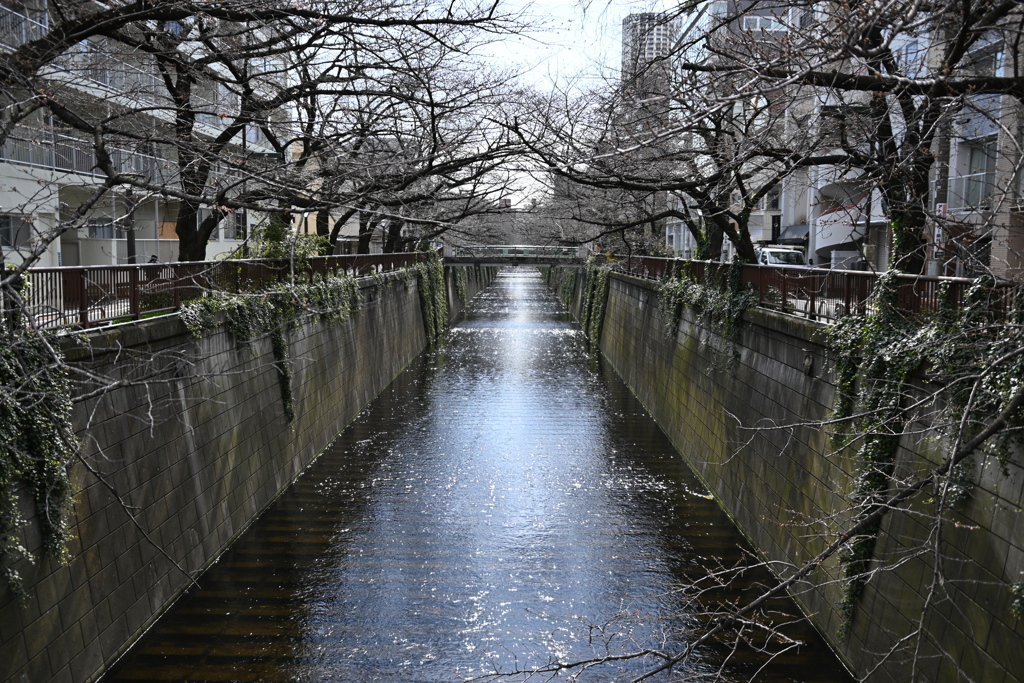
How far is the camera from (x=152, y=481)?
1102 cm

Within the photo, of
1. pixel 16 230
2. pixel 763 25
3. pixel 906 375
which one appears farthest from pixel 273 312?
pixel 763 25

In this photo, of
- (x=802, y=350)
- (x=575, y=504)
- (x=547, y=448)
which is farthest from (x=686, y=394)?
(x=802, y=350)

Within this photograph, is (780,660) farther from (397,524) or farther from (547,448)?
(547,448)

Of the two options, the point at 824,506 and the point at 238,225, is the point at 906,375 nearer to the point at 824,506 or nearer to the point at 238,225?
the point at 824,506

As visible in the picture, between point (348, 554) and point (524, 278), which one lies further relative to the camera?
point (524, 278)

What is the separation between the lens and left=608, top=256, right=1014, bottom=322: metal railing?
871 cm

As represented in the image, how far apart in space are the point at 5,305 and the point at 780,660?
9.12 metres

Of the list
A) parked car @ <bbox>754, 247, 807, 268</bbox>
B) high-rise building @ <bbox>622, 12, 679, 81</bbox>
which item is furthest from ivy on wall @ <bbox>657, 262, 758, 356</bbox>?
parked car @ <bbox>754, 247, 807, 268</bbox>

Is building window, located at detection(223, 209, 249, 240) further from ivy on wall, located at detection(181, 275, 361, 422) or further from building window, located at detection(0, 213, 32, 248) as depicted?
building window, located at detection(0, 213, 32, 248)

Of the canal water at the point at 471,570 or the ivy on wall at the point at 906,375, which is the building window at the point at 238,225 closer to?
the canal water at the point at 471,570

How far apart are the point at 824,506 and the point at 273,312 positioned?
10573 millimetres

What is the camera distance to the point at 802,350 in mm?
12664

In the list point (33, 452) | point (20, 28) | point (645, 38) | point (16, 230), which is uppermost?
point (20, 28)

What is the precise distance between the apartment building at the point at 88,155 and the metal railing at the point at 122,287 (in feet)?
2.47
